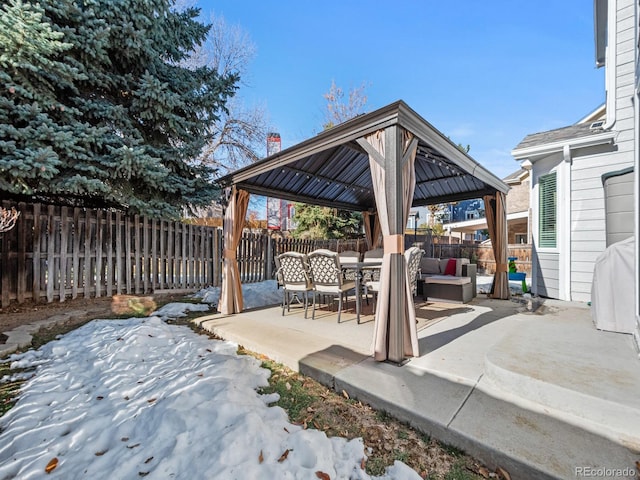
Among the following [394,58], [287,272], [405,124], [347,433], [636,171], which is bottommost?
[347,433]

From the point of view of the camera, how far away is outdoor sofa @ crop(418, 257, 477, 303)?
5.58m

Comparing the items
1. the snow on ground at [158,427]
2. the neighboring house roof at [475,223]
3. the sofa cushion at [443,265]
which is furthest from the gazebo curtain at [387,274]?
the neighboring house roof at [475,223]

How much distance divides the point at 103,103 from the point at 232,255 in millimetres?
3627

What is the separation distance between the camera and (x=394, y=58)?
334 inches

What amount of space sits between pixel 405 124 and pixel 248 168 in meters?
2.85

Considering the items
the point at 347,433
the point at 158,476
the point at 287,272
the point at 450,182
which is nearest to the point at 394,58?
the point at 450,182

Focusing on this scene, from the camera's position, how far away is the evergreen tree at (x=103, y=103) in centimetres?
386

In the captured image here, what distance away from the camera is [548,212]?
587cm

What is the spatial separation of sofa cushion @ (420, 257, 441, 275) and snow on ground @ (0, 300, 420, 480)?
16.7ft

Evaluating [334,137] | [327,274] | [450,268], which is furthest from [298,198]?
[450,268]

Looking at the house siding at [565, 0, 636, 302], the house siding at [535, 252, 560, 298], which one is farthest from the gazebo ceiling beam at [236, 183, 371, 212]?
the house siding at [565, 0, 636, 302]

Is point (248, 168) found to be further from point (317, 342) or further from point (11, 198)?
→ point (11, 198)

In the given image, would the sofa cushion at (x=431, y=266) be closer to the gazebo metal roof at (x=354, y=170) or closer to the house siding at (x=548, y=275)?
the gazebo metal roof at (x=354, y=170)

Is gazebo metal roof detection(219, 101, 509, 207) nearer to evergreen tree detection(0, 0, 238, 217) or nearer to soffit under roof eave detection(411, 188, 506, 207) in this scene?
soffit under roof eave detection(411, 188, 506, 207)
